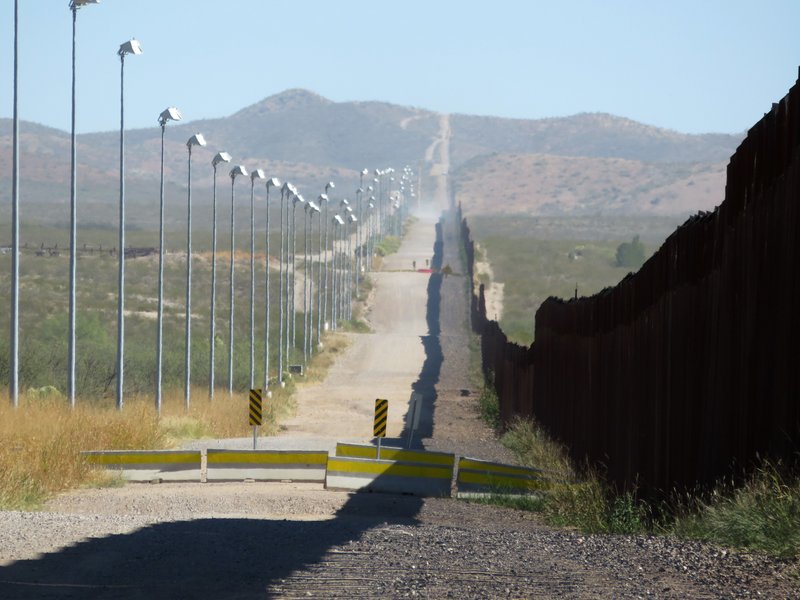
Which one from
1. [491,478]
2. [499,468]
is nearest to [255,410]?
[499,468]

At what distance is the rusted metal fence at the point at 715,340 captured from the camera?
549 inches

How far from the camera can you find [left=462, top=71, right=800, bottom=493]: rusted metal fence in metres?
14.0

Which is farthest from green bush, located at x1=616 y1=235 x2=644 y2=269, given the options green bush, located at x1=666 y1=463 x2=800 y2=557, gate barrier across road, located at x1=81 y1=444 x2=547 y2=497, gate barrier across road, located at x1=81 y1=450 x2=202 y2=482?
green bush, located at x1=666 y1=463 x2=800 y2=557

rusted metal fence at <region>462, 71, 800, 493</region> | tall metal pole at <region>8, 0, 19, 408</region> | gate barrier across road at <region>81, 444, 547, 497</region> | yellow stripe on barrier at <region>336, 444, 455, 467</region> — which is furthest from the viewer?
tall metal pole at <region>8, 0, 19, 408</region>

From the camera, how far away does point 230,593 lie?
38.9ft

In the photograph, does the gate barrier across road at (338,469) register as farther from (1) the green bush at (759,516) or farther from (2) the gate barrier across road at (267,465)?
(1) the green bush at (759,516)

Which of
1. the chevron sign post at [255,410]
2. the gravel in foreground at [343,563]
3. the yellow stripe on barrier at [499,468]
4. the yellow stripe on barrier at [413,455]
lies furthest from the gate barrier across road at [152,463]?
the gravel in foreground at [343,563]

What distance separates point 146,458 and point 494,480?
6.49 meters

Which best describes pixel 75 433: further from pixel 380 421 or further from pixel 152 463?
pixel 380 421

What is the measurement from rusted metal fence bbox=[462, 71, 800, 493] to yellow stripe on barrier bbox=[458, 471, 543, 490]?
2.63 meters

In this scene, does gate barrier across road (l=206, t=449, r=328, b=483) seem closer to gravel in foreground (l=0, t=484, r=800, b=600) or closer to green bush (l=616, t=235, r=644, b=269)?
gravel in foreground (l=0, t=484, r=800, b=600)

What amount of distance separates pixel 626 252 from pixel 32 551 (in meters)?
A: 145

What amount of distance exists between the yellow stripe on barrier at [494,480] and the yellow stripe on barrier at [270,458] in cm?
325

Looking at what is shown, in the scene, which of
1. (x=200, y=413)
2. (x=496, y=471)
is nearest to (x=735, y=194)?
(x=496, y=471)
